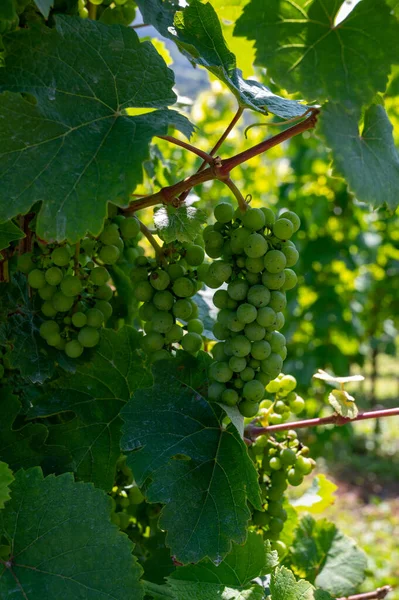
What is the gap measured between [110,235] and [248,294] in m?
0.26

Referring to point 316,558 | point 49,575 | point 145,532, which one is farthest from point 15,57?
point 316,558

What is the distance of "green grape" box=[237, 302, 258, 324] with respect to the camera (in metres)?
1.02

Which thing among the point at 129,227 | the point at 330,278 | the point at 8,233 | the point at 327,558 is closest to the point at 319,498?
the point at 327,558

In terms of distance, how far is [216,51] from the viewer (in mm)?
1005

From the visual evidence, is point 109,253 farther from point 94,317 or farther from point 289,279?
point 289,279

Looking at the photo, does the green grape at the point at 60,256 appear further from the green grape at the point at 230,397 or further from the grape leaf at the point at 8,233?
the green grape at the point at 230,397

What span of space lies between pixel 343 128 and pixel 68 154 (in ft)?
1.25

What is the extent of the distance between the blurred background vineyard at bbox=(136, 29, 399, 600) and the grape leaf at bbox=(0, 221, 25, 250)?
3.33 metres

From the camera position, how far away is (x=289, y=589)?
3.19ft

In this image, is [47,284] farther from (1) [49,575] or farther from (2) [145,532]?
(2) [145,532]

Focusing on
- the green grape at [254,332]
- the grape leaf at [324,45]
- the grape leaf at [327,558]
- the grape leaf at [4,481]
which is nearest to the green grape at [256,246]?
Result: the green grape at [254,332]

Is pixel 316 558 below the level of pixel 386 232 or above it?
above

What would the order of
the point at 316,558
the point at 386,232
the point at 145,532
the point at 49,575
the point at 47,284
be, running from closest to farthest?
the point at 49,575, the point at 47,284, the point at 145,532, the point at 316,558, the point at 386,232

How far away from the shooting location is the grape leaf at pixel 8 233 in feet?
3.20
